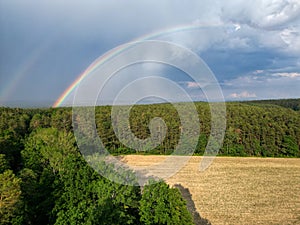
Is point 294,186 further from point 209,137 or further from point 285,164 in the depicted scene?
point 209,137

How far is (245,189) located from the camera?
43000mm

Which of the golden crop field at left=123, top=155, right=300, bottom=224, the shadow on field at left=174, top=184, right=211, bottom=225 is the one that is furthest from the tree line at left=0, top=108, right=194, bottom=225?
the golden crop field at left=123, top=155, right=300, bottom=224

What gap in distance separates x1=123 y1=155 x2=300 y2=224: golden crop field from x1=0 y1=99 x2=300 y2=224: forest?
20.4ft

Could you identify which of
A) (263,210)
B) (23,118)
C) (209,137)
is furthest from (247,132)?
(23,118)

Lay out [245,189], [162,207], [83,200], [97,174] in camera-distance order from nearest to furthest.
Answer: [162,207]
[83,200]
[97,174]
[245,189]

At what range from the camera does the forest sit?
17656 millimetres

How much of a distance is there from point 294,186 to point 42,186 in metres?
36.3

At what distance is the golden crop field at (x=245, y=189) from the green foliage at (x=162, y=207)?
1261 cm

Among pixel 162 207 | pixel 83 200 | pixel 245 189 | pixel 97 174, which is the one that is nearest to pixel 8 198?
pixel 83 200

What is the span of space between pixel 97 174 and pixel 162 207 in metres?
6.54

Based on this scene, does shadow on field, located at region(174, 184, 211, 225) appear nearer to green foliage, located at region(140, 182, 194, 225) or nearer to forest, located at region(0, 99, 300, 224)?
forest, located at region(0, 99, 300, 224)

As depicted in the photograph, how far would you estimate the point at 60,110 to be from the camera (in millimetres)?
85875

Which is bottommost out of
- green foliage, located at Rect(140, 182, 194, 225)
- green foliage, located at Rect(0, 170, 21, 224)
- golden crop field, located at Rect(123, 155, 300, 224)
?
golden crop field, located at Rect(123, 155, 300, 224)

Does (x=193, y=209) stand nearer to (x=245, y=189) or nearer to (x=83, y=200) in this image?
(x=245, y=189)
